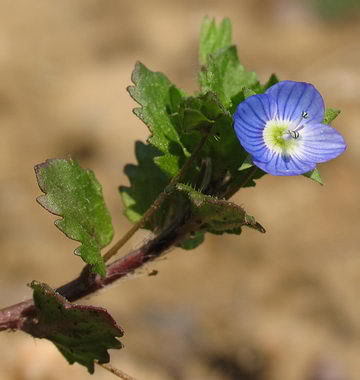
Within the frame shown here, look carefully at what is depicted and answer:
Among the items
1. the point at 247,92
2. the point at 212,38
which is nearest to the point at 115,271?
the point at 247,92

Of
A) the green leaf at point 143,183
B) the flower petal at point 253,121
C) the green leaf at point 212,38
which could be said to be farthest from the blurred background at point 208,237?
the flower petal at point 253,121

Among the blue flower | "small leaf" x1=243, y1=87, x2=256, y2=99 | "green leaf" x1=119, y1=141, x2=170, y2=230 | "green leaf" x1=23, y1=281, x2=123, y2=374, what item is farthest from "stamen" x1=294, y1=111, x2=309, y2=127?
"green leaf" x1=23, y1=281, x2=123, y2=374

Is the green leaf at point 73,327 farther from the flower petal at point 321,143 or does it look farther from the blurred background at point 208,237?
the blurred background at point 208,237

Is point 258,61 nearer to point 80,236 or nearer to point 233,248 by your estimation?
point 233,248

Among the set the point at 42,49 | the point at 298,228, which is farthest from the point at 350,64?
the point at 42,49

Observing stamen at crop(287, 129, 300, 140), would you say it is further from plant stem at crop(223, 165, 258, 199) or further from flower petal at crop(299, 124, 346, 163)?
plant stem at crop(223, 165, 258, 199)

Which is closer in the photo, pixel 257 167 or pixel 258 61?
pixel 257 167
